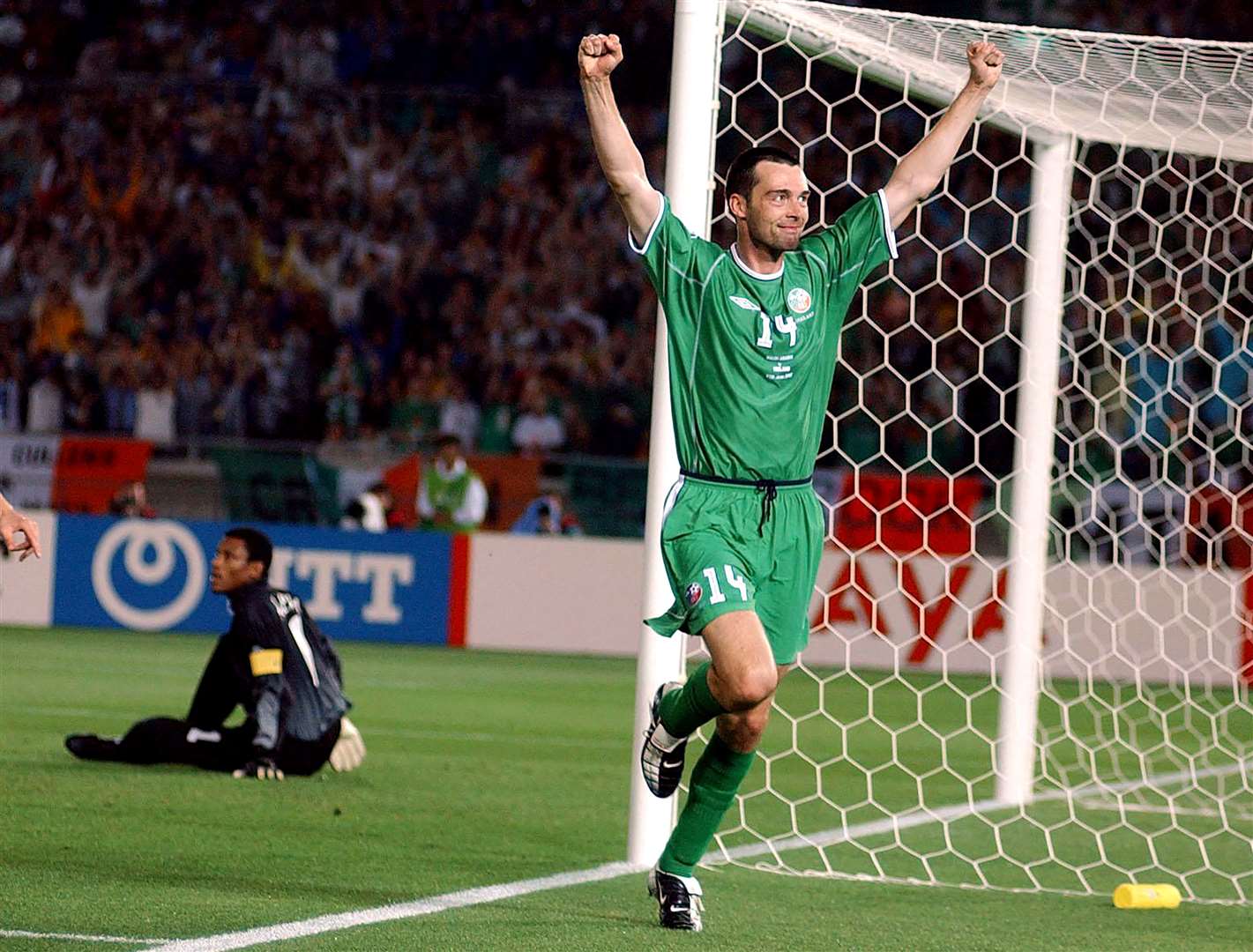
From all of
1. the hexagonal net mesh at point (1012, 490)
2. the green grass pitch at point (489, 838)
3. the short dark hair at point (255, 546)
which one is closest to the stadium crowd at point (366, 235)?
the hexagonal net mesh at point (1012, 490)

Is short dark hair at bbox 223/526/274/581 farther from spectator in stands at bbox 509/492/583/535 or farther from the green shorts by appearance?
spectator in stands at bbox 509/492/583/535

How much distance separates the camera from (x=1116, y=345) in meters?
13.6

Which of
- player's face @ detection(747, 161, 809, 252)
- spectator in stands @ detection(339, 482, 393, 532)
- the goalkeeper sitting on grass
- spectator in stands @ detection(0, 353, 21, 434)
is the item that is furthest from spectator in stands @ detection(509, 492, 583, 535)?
player's face @ detection(747, 161, 809, 252)

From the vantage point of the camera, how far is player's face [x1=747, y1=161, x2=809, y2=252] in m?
4.89

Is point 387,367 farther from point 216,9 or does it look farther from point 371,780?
point 371,780

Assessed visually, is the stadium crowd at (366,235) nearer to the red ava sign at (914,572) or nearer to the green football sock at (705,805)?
the red ava sign at (914,572)

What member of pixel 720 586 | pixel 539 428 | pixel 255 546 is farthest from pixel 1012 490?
pixel 539 428

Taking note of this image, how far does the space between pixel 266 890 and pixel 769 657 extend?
1.55 m

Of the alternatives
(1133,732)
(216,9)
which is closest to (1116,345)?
(1133,732)

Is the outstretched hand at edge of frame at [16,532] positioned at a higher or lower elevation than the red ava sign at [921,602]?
higher

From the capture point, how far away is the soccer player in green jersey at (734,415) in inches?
191

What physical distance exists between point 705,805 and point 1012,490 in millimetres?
4196

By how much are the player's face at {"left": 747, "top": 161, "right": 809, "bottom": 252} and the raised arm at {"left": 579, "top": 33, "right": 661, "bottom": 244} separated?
0.26 meters

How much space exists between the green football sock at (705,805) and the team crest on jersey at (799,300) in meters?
1.10
